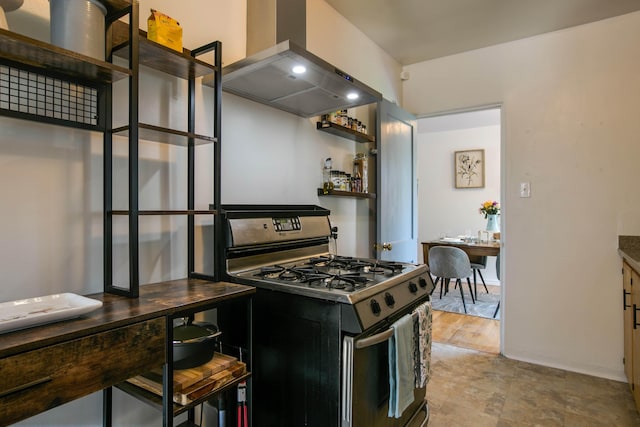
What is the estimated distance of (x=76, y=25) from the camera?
1068mm

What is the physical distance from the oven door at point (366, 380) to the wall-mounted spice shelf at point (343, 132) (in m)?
1.38

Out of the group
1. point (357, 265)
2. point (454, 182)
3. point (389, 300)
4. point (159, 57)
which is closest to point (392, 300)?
point (389, 300)

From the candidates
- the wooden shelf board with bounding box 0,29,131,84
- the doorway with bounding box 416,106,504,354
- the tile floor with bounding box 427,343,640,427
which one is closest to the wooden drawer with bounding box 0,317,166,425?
the wooden shelf board with bounding box 0,29,131,84

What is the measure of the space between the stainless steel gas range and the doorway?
392 cm

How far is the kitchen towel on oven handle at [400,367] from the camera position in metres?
1.40

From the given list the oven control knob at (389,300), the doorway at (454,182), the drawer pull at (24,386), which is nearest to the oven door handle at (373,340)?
the oven control knob at (389,300)

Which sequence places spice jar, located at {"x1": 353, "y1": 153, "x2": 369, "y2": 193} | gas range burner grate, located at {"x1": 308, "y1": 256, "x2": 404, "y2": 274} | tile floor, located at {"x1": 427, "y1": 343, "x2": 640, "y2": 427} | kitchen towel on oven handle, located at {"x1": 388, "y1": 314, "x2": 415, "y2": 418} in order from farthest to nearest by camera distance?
1. spice jar, located at {"x1": 353, "y1": 153, "x2": 369, "y2": 193}
2. tile floor, located at {"x1": 427, "y1": 343, "x2": 640, "y2": 427}
3. gas range burner grate, located at {"x1": 308, "y1": 256, "x2": 404, "y2": 274}
4. kitchen towel on oven handle, located at {"x1": 388, "y1": 314, "x2": 415, "y2": 418}

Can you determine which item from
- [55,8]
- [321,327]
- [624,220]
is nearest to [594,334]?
[624,220]

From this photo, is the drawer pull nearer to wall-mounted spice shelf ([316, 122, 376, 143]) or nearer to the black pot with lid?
the black pot with lid

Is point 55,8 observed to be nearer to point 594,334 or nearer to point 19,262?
point 19,262

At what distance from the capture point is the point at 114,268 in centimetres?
134

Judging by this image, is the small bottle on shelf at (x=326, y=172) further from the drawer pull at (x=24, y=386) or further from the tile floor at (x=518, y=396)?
the drawer pull at (x=24, y=386)

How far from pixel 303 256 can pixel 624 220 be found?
2.30 metres

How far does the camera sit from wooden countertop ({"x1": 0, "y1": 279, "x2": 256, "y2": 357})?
78cm
